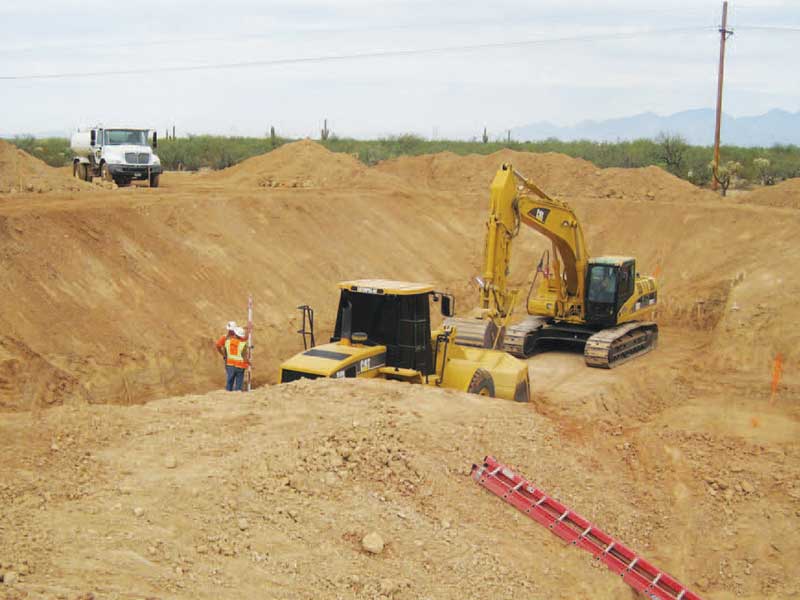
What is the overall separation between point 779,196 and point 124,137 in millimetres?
23471

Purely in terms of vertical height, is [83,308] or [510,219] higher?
[510,219]

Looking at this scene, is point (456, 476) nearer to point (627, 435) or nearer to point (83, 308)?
point (627, 435)

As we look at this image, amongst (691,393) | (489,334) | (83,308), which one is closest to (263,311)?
(83,308)

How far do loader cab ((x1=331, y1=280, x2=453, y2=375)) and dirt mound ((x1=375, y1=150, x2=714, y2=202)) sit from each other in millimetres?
23523

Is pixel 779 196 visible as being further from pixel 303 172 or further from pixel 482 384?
pixel 482 384

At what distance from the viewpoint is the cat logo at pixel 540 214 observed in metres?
18.1

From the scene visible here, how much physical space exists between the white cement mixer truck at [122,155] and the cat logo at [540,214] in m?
15.6

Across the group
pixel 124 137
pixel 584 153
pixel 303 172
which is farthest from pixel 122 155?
pixel 584 153

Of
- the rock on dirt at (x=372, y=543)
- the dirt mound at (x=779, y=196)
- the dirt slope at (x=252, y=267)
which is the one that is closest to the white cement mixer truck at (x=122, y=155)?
the dirt slope at (x=252, y=267)

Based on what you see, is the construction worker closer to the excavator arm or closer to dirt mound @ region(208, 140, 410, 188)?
the excavator arm

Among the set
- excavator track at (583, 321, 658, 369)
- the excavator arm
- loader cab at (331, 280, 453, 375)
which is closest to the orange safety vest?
loader cab at (331, 280, 453, 375)

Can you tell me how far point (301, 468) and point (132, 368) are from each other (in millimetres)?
8805

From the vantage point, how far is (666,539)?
10453 millimetres

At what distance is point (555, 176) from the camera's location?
3869 centimetres
